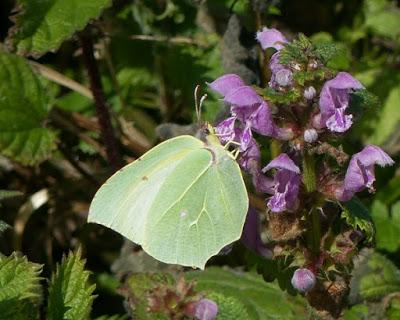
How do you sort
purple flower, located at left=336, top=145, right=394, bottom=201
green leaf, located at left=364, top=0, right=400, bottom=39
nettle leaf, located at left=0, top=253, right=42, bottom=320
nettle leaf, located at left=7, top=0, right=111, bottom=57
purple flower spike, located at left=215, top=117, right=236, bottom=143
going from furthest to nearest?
green leaf, located at left=364, top=0, right=400, bottom=39
nettle leaf, located at left=7, top=0, right=111, bottom=57
purple flower spike, located at left=215, top=117, right=236, bottom=143
purple flower, located at left=336, top=145, right=394, bottom=201
nettle leaf, located at left=0, top=253, right=42, bottom=320

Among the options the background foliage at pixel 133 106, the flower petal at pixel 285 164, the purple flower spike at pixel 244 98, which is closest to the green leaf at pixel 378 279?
the background foliage at pixel 133 106

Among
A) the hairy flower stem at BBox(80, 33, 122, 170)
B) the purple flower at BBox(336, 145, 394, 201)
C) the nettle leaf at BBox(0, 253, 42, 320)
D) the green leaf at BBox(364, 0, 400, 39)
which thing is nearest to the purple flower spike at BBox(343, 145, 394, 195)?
the purple flower at BBox(336, 145, 394, 201)

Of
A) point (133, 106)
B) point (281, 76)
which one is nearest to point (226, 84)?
point (281, 76)

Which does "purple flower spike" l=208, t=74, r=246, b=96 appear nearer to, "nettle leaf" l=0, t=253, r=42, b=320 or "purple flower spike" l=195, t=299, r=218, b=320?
"purple flower spike" l=195, t=299, r=218, b=320

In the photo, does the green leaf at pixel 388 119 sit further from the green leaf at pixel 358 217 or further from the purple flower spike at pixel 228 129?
the purple flower spike at pixel 228 129

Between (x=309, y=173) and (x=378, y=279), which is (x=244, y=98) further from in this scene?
(x=378, y=279)

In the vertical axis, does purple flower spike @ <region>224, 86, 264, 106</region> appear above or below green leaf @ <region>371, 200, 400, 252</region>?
above
